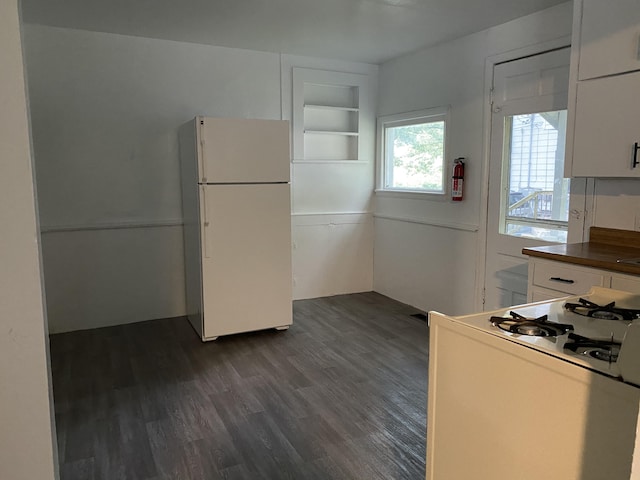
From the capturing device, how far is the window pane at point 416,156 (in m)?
4.57

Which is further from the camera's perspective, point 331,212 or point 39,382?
point 331,212

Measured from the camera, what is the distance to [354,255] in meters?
5.36

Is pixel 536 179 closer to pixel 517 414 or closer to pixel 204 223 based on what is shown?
pixel 204 223

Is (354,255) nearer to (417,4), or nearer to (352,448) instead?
(417,4)

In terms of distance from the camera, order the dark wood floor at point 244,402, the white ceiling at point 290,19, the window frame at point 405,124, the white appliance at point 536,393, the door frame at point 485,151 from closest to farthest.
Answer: the white appliance at point 536,393
the dark wood floor at point 244,402
the white ceiling at point 290,19
the door frame at point 485,151
the window frame at point 405,124

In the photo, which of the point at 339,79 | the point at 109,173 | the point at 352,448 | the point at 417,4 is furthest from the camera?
the point at 339,79

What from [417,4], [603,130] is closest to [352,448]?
[603,130]

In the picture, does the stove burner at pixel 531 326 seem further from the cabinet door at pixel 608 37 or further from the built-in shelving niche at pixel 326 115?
the built-in shelving niche at pixel 326 115

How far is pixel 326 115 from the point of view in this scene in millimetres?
5125

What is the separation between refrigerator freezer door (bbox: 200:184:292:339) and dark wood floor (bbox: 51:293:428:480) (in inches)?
8.5

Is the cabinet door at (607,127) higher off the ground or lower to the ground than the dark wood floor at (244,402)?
higher

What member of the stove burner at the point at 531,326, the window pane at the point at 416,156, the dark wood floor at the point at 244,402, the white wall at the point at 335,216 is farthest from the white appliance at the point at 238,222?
the stove burner at the point at 531,326

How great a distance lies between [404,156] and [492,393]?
3950 mm

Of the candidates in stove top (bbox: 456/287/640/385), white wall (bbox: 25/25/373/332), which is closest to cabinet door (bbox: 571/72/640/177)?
stove top (bbox: 456/287/640/385)
